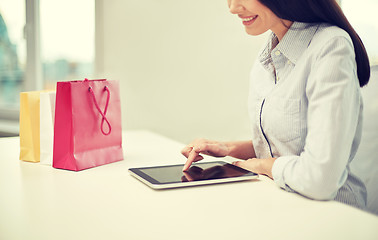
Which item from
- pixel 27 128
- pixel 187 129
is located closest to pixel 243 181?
pixel 27 128

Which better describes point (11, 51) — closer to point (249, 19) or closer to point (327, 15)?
point (249, 19)

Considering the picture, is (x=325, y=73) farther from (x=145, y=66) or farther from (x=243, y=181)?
(x=145, y=66)

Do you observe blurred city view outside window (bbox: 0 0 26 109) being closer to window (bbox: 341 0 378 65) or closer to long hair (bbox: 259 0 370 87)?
window (bbox: 341 0 378 65)

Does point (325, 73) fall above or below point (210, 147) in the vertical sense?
above

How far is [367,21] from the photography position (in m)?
1.58

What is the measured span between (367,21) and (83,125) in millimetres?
1097

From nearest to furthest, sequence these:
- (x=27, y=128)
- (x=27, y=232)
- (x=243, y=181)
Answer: (x=27, y=232), (x=243, y=181), (x=27, y=128)

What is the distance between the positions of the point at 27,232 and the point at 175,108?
1571 millimetres

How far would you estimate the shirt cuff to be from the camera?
972mm

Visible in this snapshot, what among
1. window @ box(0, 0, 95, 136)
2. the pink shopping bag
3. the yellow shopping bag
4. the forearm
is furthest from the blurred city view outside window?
the forearm

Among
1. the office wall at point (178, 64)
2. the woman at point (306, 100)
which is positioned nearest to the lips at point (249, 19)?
the woman at point (306, 100)

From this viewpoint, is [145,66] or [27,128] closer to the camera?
[27,128]

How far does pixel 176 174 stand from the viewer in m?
1.07

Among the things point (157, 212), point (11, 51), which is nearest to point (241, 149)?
point (157, 212)
